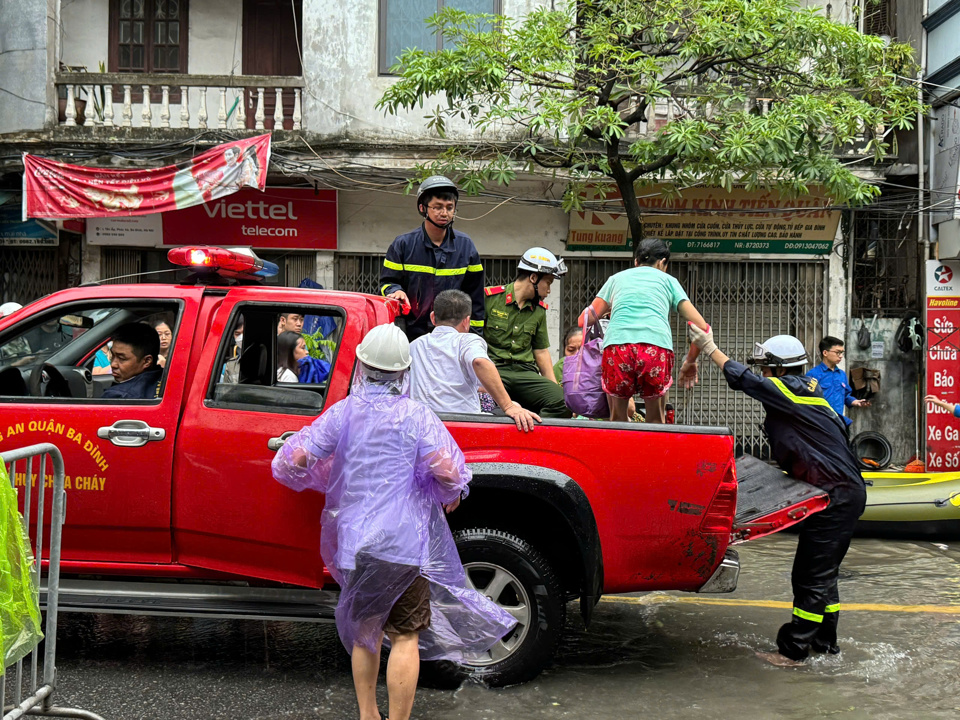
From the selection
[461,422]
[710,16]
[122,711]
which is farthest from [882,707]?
[710,16]

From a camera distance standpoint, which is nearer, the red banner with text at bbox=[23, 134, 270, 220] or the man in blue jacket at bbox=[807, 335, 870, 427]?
the man in blue jacket at bbox=[807, 335, 870, 427]

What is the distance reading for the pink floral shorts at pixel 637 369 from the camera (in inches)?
219

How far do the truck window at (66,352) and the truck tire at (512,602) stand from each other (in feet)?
5.54

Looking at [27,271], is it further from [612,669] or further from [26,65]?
[612,669]

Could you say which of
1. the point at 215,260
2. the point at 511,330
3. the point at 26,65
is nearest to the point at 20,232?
the point at 26,65

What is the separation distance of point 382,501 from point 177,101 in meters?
9.50

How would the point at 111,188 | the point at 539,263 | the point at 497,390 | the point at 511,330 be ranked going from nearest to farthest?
the point at 497,390
the point at 539,263
the point at 511,330
the point at 111,188

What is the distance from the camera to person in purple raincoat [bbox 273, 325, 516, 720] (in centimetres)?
366

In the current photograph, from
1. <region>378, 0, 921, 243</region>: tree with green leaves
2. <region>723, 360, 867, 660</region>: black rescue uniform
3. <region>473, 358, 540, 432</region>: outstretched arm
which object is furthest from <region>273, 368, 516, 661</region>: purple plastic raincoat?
<region>378, 0, 921, 243</region>: tree with green leaves

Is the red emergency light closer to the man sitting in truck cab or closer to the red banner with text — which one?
the man sitting in truck cab

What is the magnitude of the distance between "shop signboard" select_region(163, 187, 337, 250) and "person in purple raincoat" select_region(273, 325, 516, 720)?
8888mm

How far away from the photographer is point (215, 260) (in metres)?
4.75

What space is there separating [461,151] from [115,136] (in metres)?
4.14

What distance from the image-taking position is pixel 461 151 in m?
11.2
